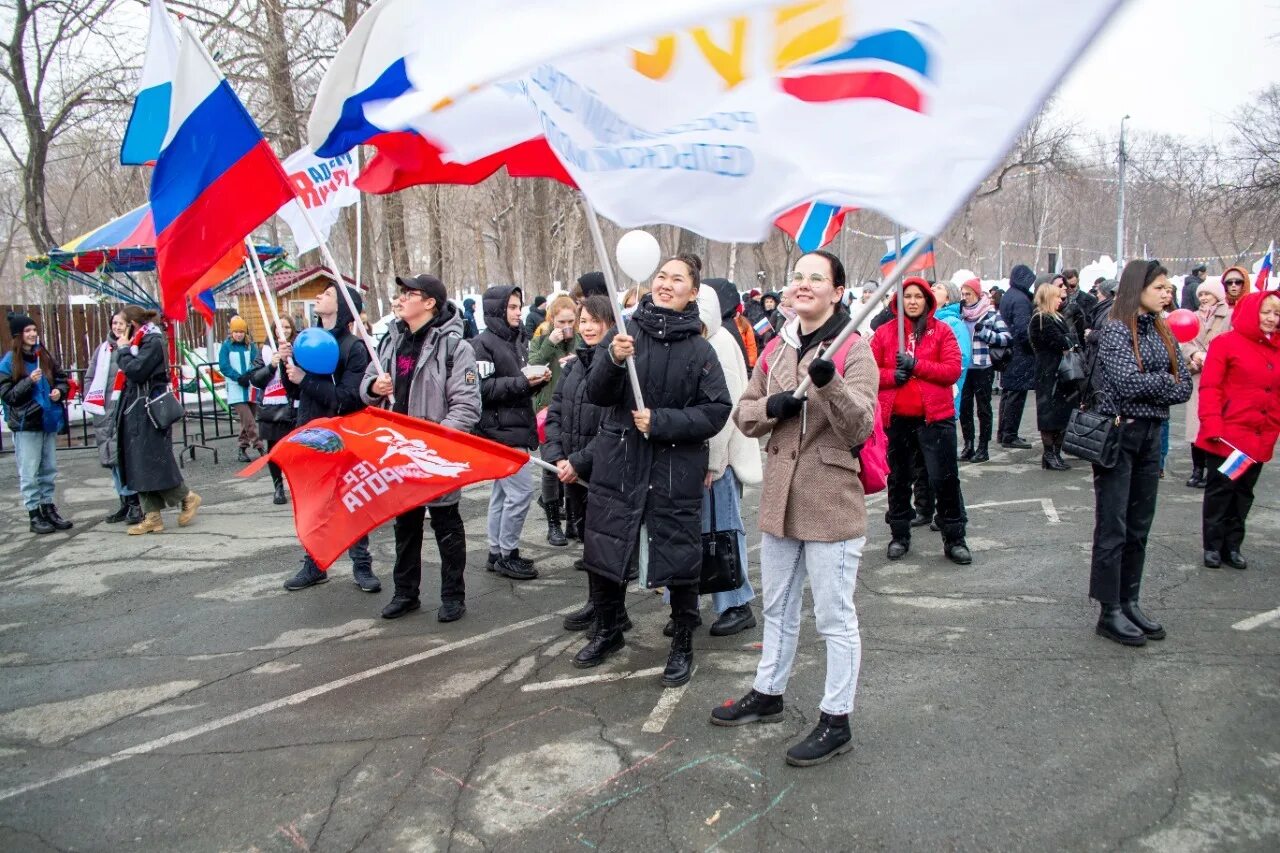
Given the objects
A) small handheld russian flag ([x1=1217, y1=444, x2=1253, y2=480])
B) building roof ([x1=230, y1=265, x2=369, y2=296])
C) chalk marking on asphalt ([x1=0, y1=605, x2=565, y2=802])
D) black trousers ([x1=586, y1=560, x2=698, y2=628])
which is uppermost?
building roof ([x1=230, y1=265, x2=369, y2=296])

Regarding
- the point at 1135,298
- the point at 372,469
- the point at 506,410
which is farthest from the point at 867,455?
the point at 506,410

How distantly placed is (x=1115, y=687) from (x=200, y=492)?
29.2 feet

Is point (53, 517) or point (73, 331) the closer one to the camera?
point (53, 517)

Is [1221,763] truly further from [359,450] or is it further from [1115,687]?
[359,450]

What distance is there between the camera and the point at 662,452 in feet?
14.1

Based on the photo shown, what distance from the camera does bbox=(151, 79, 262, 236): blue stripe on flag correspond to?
4914 millimetres

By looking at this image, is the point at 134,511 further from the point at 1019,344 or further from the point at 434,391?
the point at 1019,344

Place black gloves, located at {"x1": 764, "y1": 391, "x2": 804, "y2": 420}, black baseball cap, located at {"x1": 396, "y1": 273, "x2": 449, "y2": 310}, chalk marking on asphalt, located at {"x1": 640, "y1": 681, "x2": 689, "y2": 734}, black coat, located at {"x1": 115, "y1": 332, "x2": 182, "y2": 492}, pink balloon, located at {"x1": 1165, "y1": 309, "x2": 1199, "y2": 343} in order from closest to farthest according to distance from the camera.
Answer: black gloves, located at {"x1": 764, "y1": 391, "x2": 804, "y2": 420} < chalk marking on asphalt, located at {"x1": 640, "y1": 681, "x2": 689, "y2": 734} < black baseball cap, located at {"x1": 396, "y1": 273, "x2": 449, "y2": 310} < pink balloon, located at {"x1": 1165, "y1": 309, "x2": 1199, "y2": 343} < black coat, located at {"x1": 115, "y1": 332, "x2": 182, "y2": 492}

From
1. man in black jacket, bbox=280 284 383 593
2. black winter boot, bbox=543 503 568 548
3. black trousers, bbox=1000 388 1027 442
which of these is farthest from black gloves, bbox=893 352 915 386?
black trousers, bbox=1000 388 1027 442

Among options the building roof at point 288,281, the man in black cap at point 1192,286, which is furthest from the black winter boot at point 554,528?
the man in black cap at point 1192,286

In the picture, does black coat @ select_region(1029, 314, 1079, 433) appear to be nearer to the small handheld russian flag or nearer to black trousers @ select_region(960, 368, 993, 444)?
black trousers @ select_region(960, 368, 993, 444)

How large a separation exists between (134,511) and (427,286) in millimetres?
4935

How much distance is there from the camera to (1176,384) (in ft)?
15.6

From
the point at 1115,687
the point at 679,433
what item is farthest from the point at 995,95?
the point at 1115,687
